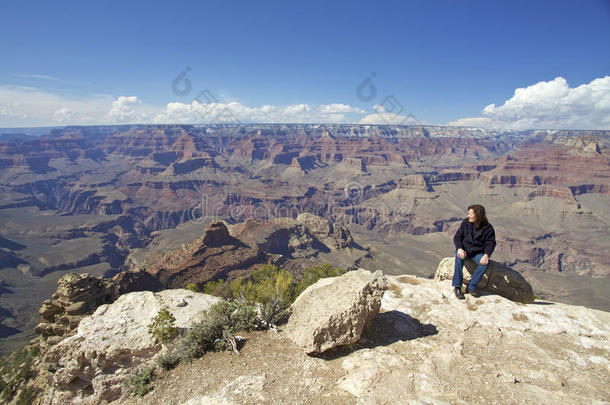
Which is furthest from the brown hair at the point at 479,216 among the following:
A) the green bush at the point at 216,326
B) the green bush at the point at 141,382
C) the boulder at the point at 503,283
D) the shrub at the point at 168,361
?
the green bush at the point at 141,382

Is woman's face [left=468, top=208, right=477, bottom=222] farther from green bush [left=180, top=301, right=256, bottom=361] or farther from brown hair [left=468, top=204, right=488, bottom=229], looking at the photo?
green bush [left=180, top=301, right=256, bottom=361]

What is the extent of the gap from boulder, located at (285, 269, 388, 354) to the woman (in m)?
3.96

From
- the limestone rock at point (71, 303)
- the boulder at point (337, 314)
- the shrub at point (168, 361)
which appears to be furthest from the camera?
the limestone rock at point (71, 303)

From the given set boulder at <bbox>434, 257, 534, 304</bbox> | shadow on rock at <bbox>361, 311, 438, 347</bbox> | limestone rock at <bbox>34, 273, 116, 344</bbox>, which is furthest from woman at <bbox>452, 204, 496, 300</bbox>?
limestone rock at <bbox>34, 273, 116, 344</bbox>

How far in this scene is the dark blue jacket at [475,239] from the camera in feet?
34.9

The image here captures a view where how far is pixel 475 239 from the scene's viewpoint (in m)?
10.8

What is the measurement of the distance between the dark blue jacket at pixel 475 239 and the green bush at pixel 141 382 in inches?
439

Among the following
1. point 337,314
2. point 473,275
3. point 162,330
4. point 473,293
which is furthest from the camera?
point 473,293

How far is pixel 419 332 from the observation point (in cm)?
970

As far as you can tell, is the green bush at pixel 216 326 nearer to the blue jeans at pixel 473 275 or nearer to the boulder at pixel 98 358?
the boulder at pixel 98 358

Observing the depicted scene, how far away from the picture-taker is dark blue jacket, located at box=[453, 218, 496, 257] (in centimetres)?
1063

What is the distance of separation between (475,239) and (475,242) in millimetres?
116

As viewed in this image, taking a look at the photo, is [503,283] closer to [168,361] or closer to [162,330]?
[168,361]

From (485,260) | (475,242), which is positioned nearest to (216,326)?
(485,260)
